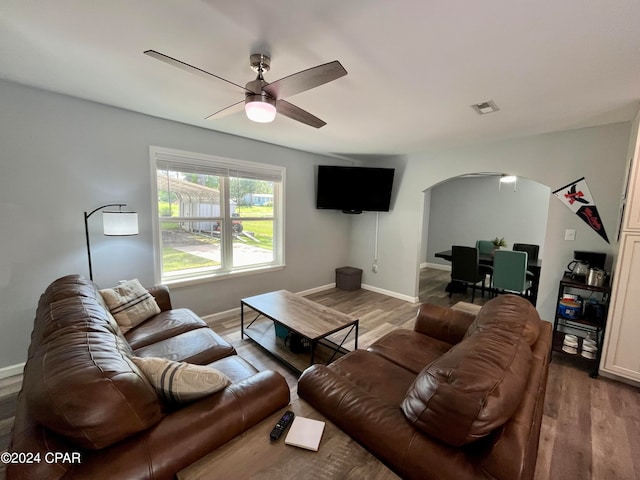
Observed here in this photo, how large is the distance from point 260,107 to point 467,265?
14.0 feet

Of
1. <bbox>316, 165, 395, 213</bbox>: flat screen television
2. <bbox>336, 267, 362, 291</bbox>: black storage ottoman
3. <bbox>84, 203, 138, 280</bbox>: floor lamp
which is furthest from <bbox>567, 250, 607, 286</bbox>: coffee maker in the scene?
<bbox>84, 203, 138, 280</bbox>: floor lamp

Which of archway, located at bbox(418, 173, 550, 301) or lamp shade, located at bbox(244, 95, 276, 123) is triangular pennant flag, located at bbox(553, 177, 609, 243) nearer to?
archway, located at bbox(418, 173, 550, 301)

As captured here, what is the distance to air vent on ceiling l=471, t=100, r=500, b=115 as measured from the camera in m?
2.24

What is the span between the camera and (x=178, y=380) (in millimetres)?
1112

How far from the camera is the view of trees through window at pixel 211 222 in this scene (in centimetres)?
314

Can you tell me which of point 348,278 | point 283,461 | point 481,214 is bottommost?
point 348,278

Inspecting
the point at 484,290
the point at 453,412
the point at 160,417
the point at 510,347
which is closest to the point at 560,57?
the point at 510,347

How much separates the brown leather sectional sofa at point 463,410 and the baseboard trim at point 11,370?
2.71 metres

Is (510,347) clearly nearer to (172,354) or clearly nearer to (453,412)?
(453,412)

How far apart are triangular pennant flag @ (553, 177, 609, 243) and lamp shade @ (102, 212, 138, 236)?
4.47 m

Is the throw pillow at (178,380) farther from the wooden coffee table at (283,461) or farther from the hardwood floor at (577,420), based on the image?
the hardwood floor at (577,420)

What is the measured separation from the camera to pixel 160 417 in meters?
1.02

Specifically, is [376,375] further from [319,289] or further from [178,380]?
[319,289]

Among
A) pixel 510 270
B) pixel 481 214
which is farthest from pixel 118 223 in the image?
pixel 481 214
